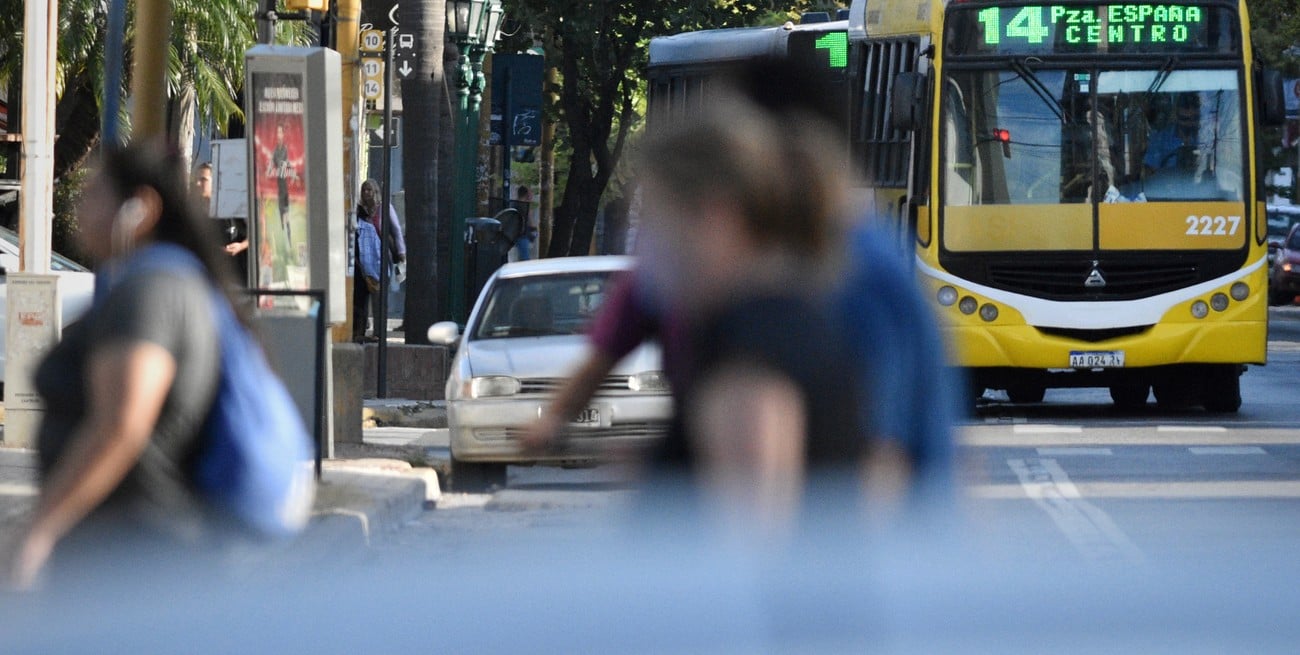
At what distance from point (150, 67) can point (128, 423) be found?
692 cm

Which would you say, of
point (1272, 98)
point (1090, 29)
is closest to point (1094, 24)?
point (1090, 29)

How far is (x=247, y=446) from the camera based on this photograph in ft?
14.6

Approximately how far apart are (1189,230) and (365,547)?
9.06 meters

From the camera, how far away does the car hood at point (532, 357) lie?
516 inches

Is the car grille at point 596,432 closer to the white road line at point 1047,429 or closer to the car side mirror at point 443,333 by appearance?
the car side mirror at point 443,333

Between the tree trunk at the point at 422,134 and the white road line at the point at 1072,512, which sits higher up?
the tree trunk at the point at 422,134

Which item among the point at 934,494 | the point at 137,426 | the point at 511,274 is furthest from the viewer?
the point at 511,274

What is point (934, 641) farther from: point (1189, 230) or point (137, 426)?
point (1189, 230)

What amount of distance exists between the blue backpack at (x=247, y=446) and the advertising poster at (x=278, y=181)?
27.1 ft

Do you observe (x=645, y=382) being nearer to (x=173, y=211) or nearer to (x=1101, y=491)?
(x=1101, y=491)

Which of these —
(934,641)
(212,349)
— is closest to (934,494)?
(934,641)

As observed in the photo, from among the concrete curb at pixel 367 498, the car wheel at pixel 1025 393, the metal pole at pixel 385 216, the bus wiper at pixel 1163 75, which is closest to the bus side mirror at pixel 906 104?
the bus wiper at pixel 1163 75

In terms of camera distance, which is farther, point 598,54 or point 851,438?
point 598,54

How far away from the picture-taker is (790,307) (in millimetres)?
3562
